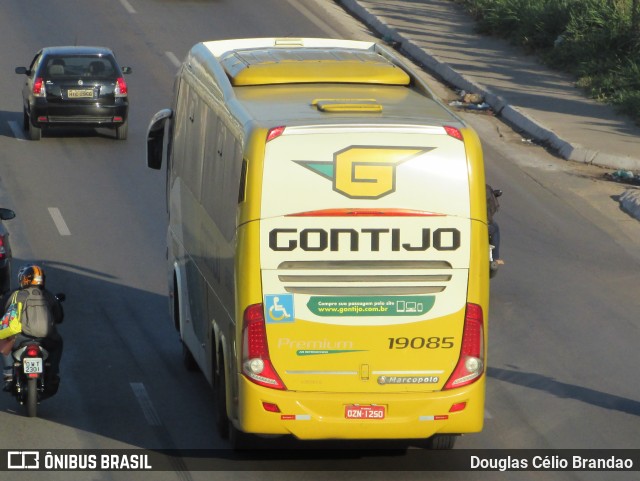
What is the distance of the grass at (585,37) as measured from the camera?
3109 centimetres

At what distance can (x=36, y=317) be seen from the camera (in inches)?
535

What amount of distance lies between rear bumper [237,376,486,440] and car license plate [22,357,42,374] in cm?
235

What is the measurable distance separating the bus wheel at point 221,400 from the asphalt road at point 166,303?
12 cm

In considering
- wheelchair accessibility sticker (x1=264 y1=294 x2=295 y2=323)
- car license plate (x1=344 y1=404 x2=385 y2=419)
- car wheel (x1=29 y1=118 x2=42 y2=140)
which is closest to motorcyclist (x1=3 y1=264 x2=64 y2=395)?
wheelchair accessibility sticker (x1=264 y1=294 x2=295 y2=323)

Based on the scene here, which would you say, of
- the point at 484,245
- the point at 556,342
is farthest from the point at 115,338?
the point at 484,245

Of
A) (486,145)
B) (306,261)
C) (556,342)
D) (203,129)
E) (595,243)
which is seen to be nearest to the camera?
(306,261)

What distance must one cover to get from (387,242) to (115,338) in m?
5.86

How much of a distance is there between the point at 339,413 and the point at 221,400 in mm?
1547

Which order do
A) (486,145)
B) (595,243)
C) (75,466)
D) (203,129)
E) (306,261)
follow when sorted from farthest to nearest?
(486,145)
(595,243)
(203,129)
(75,466)
(306,261)

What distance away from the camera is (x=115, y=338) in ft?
54.7

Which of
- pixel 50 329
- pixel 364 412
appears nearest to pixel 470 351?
pixel 364 412

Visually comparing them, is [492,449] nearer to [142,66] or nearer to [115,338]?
[115,338]

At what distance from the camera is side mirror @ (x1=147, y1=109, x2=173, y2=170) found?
16.0 m

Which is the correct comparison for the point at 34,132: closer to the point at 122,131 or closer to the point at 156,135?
the point at 122,131
